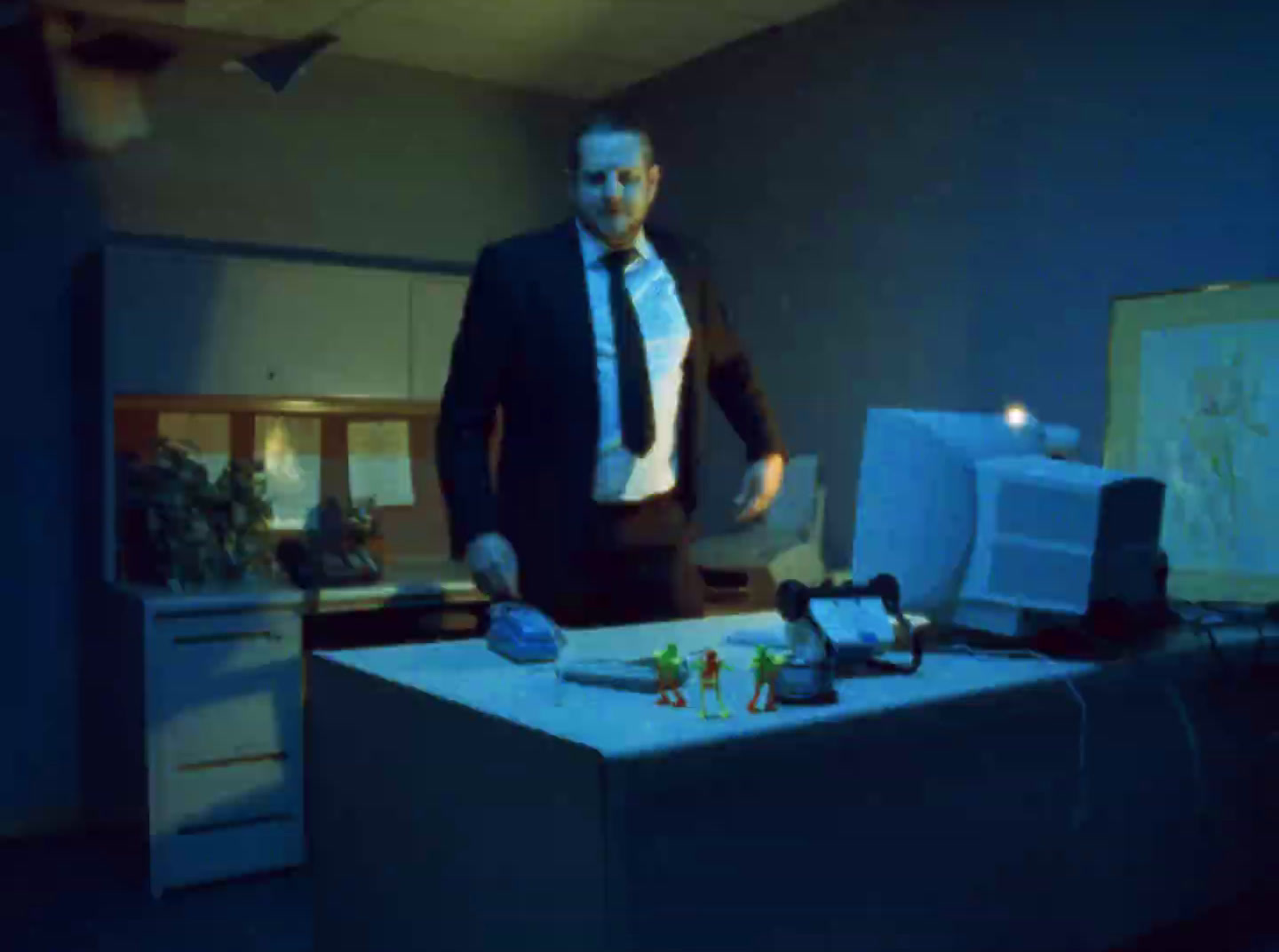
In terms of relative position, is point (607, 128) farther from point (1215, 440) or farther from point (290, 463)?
point (290, 463)

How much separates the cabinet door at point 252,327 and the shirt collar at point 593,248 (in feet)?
5.28

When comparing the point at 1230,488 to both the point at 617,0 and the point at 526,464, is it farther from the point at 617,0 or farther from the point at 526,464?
the point at 617,0

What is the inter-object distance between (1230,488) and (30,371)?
3.40 metres

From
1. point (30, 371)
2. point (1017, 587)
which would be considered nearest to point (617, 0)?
point (30, 371)

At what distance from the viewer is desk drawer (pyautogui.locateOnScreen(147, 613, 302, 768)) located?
10.6 feet

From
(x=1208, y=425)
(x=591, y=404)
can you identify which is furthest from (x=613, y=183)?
(x=1208, y=425)

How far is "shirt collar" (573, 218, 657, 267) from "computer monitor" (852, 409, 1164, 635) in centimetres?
58

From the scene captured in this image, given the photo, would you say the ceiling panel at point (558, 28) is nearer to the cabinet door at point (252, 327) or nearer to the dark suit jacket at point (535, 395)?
the cabinet door at point (252, 327)

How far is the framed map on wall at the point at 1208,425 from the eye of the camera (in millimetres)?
2705

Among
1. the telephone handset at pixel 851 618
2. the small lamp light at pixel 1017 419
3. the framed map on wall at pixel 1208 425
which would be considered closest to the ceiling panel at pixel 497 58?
the framed map on wall at pixel 1208 425

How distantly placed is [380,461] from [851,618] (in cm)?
276

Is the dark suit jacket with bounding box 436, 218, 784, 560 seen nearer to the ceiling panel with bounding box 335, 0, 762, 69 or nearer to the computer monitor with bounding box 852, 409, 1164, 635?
the computer monitor with bounding box 852, 409, 1164, 635

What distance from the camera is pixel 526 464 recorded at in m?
2.26

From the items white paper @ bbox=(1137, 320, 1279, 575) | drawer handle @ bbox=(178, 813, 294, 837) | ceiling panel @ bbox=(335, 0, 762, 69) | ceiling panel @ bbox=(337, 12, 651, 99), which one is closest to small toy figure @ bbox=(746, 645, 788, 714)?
white paper @ bbox=(1137, 320, 1279, 575)
